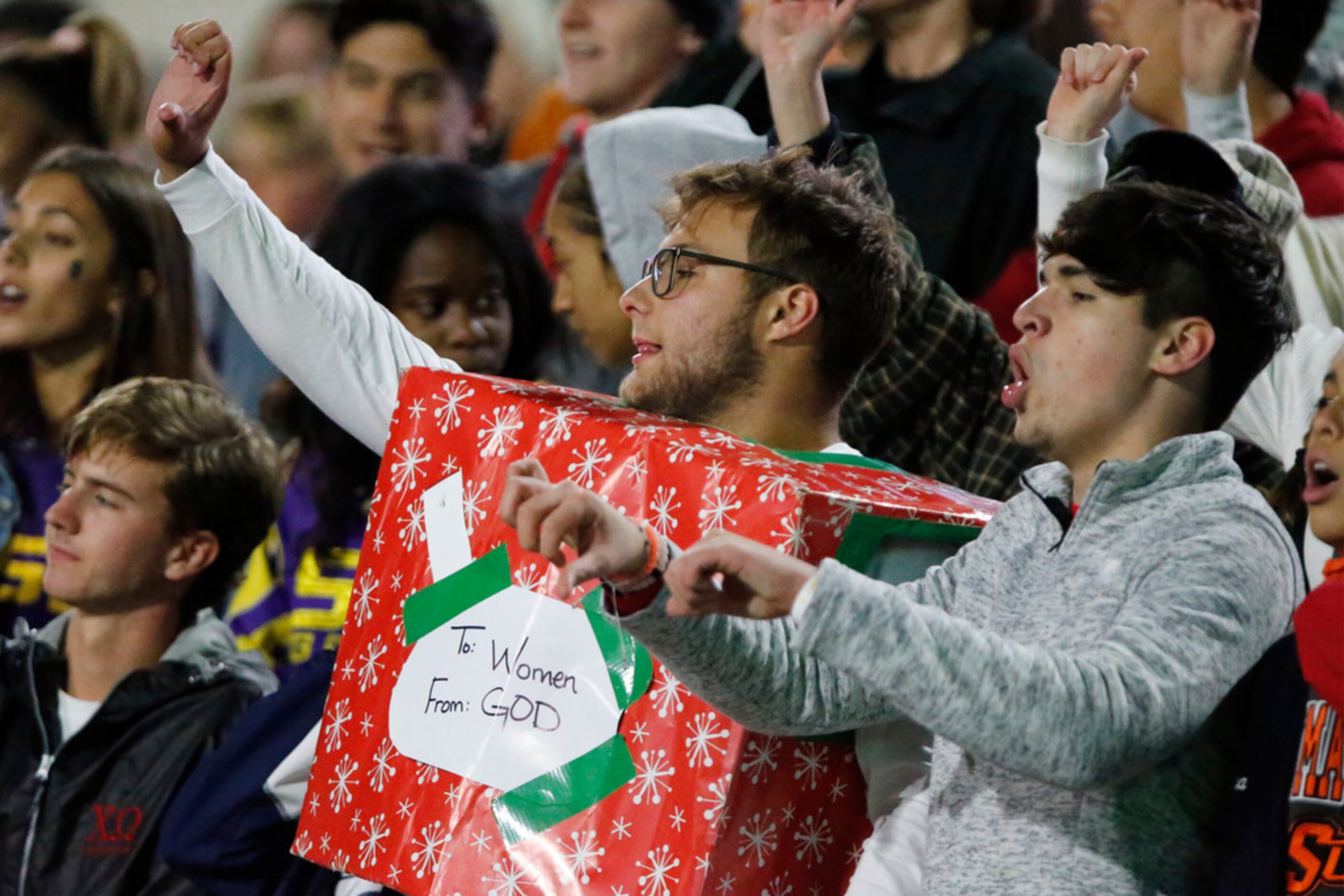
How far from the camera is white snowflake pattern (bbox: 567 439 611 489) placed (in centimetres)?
202

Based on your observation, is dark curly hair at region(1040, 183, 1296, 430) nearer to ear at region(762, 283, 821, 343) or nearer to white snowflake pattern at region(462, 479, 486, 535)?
ear at region(762, 283, 821, 343)

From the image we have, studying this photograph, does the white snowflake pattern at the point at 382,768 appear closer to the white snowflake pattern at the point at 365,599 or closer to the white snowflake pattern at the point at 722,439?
the white snowflake pattern at the point at 365,599

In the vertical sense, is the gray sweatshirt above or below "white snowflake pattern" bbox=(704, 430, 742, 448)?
below

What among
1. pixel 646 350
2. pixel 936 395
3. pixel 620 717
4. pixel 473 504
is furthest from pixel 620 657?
pixel 936 395

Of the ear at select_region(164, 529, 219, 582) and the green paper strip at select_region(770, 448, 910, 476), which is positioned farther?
the ear at select_region(164, 529, 219, 582)

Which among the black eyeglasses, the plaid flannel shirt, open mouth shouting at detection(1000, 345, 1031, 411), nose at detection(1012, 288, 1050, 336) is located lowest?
open mouth shouting at detection(1000, 345, 1031, 411)

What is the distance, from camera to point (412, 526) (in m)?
2.18

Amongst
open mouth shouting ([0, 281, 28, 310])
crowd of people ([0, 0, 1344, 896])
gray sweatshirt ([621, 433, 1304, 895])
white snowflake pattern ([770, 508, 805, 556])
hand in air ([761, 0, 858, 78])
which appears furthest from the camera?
open mouth shouting ([0, 281, 28, 310])

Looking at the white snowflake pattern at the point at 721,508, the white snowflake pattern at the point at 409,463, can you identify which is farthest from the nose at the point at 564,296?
the white snowflake pattern at the point at 721,508

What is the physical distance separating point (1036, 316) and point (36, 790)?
1772 mm

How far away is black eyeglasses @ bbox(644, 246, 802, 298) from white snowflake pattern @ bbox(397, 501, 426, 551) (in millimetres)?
417

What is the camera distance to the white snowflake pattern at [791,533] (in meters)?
1.86

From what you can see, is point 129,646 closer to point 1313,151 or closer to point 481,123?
point 1313,151

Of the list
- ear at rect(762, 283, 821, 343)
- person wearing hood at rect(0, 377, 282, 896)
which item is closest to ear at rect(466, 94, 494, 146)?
person wearing hood at rect(0, 377, 282, 896)
